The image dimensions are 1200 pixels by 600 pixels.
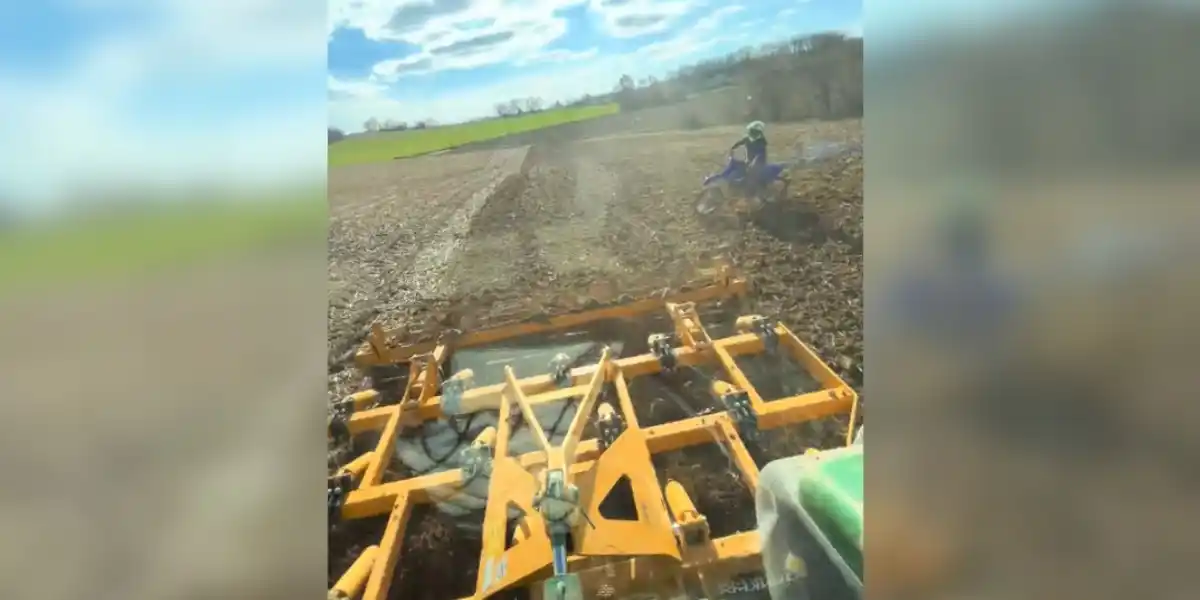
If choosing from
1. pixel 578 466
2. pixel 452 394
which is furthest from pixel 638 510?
pixel 452 394

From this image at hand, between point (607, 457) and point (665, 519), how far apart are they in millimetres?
140

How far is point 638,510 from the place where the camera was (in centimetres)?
137

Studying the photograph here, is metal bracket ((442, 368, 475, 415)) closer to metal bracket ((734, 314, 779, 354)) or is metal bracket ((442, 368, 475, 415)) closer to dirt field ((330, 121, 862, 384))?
dirt field ((330, 121, 862, 384))

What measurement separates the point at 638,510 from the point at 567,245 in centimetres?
45
